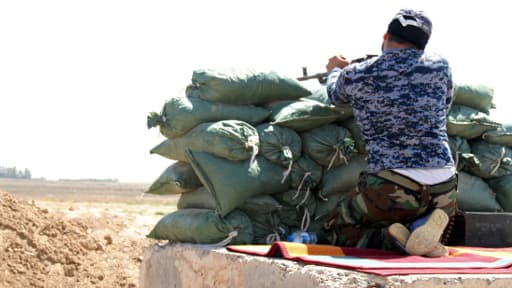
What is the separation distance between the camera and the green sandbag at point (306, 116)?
4.69 metres

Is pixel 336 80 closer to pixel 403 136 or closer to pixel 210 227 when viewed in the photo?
pixel 403 136

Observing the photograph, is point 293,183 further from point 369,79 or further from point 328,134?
point 369,79

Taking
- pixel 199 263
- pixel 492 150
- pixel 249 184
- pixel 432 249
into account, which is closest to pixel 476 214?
pixel 492 150

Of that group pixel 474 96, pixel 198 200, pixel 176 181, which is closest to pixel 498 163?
pixel 474 96

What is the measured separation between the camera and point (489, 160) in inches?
198

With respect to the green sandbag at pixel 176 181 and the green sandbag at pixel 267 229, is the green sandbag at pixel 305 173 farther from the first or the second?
the green sandbag at pixel 176 181

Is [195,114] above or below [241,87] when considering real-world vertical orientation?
below

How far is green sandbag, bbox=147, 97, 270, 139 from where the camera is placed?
4.76 metres

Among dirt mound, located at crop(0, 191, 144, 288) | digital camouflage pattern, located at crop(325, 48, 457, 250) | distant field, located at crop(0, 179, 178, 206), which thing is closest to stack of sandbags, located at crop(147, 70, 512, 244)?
digital camouflage pattern, located at crop(325, 48, 457, 250)

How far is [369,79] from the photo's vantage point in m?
3.99

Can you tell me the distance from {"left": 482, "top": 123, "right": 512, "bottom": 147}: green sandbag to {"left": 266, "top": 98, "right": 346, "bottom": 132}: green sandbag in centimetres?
104

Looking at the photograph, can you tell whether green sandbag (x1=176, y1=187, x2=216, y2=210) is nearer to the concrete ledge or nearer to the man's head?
the concrete ledge

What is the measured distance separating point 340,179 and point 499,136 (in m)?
1.10

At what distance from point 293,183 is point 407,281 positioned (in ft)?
5.61
